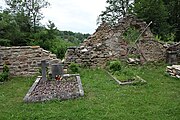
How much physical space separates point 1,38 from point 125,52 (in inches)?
326

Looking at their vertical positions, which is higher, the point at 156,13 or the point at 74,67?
the point at 156,13

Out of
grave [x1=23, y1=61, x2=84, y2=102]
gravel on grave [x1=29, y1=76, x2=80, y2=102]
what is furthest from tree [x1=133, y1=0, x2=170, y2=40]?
gravel on grave [x1=29, y1=76, x2=80, y2=102]

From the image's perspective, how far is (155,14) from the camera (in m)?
21.1

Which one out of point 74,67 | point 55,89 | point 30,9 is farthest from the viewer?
point 30,9

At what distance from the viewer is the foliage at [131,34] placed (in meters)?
12.3

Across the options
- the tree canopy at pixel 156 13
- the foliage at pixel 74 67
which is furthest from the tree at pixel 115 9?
the foliage at pixel 74 67

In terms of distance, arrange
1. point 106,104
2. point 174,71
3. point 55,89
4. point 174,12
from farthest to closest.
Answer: point 174,12
point 174,71
point 55,89
point 106,104

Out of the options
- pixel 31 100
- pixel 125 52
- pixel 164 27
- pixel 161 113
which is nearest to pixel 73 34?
pixel 164 27

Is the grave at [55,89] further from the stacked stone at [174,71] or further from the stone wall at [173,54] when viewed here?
the stone wall at [173,54]

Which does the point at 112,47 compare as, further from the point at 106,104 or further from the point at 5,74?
the point at 106,104

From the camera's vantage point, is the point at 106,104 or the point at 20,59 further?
the point at 20,59

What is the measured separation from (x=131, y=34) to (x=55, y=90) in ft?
19.9

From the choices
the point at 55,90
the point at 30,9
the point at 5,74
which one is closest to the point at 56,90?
the point at 55,90

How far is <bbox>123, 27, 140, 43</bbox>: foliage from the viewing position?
1227 centimetres
